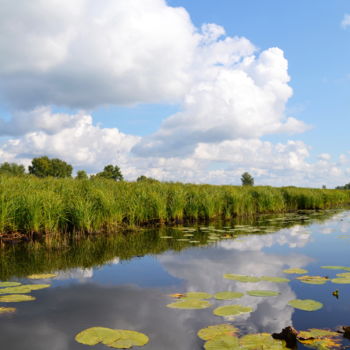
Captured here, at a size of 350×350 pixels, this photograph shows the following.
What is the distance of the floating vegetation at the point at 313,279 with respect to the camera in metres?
4.40

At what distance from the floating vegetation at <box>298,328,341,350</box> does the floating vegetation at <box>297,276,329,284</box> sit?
5.27 ft

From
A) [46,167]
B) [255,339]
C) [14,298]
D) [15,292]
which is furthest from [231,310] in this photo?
[46,167]

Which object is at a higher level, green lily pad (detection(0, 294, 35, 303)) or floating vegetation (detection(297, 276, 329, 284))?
green lily pad (detection(0, 294, 35, 303))

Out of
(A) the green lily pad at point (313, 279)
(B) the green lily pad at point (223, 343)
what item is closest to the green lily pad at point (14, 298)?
(B) the green lily pad at point (223, 343)

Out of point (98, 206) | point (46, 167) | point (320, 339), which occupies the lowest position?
point (320, 339)

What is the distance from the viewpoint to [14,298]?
3770mm

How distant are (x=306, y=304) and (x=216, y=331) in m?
1.26

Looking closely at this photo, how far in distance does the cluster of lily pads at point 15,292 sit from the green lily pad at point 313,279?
349 centimetres

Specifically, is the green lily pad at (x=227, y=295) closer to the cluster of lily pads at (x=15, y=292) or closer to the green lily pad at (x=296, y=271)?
the green lily pad at (x=296, y=271)

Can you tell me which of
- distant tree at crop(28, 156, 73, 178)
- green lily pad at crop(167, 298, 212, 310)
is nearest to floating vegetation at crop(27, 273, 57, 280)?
green lily pad at crop(167, 298, 212, 310)

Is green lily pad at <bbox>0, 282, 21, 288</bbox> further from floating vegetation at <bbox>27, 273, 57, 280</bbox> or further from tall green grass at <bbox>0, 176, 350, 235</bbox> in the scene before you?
tall green grass at <bbox>0, 176, 350, 235</bbox>

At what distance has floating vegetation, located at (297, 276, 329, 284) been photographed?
440cm

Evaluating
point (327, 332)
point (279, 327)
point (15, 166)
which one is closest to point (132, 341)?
point (279, 327)

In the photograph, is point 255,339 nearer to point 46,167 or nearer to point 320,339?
point 320,339
